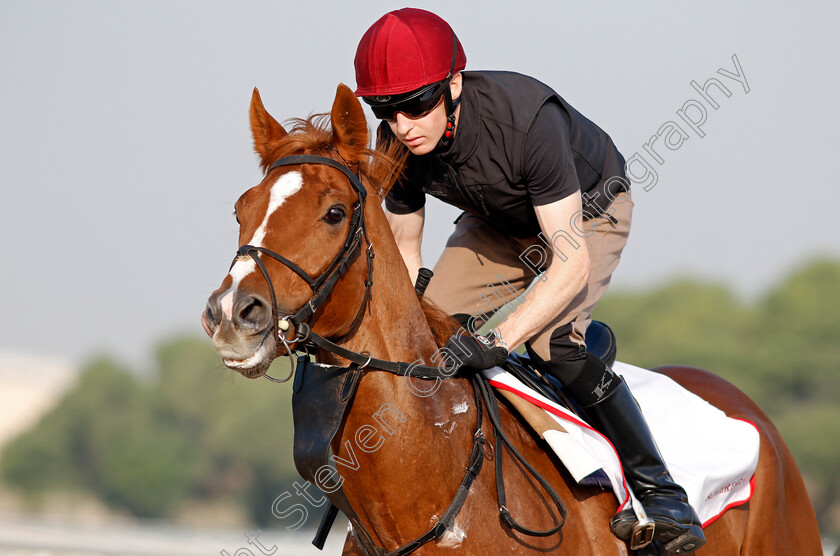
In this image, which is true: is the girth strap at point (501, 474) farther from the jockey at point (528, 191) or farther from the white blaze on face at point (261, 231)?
the white blaze on face at point (261, 231)

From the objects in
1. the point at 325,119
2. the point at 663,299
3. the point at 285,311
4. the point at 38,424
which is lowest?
the point at 38,424

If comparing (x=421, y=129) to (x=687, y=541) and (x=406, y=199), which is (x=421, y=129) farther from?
(x=687, y=541)

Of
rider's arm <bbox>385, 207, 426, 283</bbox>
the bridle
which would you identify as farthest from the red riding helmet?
rider's arm <bbox>385, 207, 426, 283</bbox>

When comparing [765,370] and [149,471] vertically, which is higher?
[765,370]

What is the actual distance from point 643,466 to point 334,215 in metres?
2.37

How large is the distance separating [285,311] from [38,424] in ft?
270

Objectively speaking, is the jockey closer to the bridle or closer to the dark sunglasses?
the dark sunglasses

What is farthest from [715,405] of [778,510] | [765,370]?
[765,370]

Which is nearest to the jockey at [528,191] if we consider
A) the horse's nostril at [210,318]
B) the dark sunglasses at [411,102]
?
the dark sunglasses at [411,102]

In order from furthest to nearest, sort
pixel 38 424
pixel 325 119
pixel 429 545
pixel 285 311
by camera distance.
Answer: pixel 38 424 < pixel 325 119 < pixel 429 545 < pixel 285 311

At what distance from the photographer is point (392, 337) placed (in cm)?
437

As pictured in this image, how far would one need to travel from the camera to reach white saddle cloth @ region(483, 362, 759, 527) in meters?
4.78

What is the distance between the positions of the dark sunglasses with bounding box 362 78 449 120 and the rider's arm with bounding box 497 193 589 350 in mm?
818

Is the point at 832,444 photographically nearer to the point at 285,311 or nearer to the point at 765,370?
the point at 765,370
